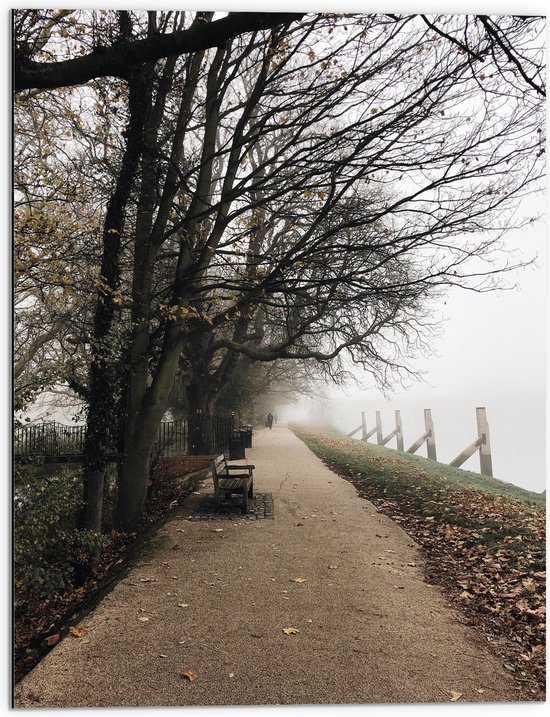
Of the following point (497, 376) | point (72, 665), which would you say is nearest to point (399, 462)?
point (497, 376)

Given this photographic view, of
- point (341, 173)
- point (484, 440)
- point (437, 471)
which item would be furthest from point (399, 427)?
point (341, 173)

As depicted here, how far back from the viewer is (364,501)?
25.8ft

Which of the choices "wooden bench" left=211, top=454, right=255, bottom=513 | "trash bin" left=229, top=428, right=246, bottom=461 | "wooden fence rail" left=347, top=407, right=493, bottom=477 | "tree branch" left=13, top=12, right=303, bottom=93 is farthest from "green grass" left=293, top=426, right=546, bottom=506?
"tree branch" left=13, top=12, right=303, bottom=93

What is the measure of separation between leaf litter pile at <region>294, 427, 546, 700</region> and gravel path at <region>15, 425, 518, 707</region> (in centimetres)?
19

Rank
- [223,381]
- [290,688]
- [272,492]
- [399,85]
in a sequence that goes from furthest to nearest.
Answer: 1. [223,381]
2. [272,492]
3. [399,85]
4. [290,688]

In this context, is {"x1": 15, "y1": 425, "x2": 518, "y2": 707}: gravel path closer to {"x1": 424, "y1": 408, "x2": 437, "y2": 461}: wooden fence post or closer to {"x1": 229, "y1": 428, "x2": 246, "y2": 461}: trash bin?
{"x1": 424, "y1": 408, "x2": 437, "y2": 461}: wooden fence post

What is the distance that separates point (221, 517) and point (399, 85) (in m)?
5.76

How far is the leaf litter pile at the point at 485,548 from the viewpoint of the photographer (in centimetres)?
351

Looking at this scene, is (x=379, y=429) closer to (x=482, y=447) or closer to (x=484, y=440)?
(x=482, y=447)

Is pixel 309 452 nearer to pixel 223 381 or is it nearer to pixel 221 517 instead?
pixel 223 381

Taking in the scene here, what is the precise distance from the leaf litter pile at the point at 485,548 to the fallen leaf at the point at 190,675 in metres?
2.01

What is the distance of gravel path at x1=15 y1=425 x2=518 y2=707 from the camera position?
10.1 feet

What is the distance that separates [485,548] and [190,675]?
311 cm

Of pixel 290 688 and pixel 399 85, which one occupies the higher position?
pixel 399 85
